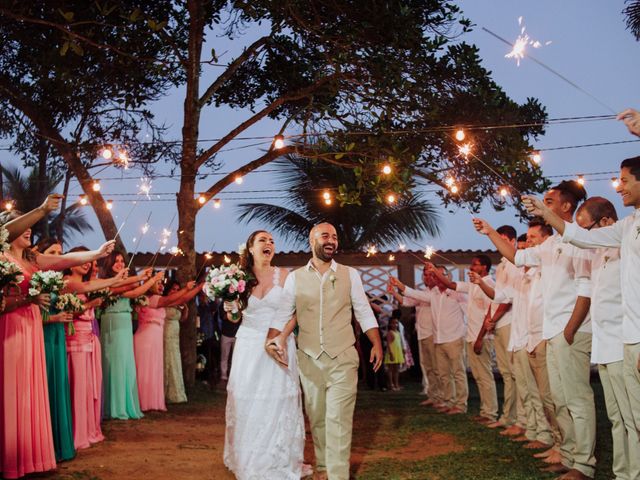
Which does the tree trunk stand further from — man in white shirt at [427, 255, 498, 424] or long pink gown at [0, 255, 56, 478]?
long pink gown at [0, 255, 56, 478]

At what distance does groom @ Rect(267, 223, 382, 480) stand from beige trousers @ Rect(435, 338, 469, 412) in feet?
16.8

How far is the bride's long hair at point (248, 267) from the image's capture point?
7340 millimetres

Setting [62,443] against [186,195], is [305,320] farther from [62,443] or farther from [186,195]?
[186,195]

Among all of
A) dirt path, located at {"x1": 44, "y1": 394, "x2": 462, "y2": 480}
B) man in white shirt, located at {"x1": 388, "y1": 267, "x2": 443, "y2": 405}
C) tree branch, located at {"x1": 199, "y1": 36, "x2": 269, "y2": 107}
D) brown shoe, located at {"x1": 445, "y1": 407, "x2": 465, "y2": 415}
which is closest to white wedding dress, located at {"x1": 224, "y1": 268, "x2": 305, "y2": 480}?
dirt path, located at {"x1": 44, "y1": 394, "x2": 462, "y2": 480}

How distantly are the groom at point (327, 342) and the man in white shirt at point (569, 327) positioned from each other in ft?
4.46

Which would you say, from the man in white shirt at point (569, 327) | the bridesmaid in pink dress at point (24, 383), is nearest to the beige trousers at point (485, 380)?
the man in white shirt at point (569, 327)

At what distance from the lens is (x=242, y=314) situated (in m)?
7.45

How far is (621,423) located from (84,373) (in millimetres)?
5892

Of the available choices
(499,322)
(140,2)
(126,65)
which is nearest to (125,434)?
(499,322)

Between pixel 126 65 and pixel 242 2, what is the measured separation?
2.60m

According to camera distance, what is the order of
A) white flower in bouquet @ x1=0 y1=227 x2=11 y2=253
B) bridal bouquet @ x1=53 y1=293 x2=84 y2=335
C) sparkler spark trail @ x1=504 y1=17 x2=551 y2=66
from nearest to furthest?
1. white flower in bouquet @ x1=0 y1=227 x2=11 y2=253
2. sparkler spark trail @ x1=504 y1=17 x2=551 y2=66
3. bridal bouquet @ x1=53 y1=293 x2=84 y2=335

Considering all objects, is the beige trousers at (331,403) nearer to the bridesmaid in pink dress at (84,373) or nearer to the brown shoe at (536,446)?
the brown shoe at (536,446)

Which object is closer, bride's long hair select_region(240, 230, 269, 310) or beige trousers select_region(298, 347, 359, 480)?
beige trousers select_region(298, 347, 359, 480)

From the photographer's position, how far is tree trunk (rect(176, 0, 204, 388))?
13961 mm
